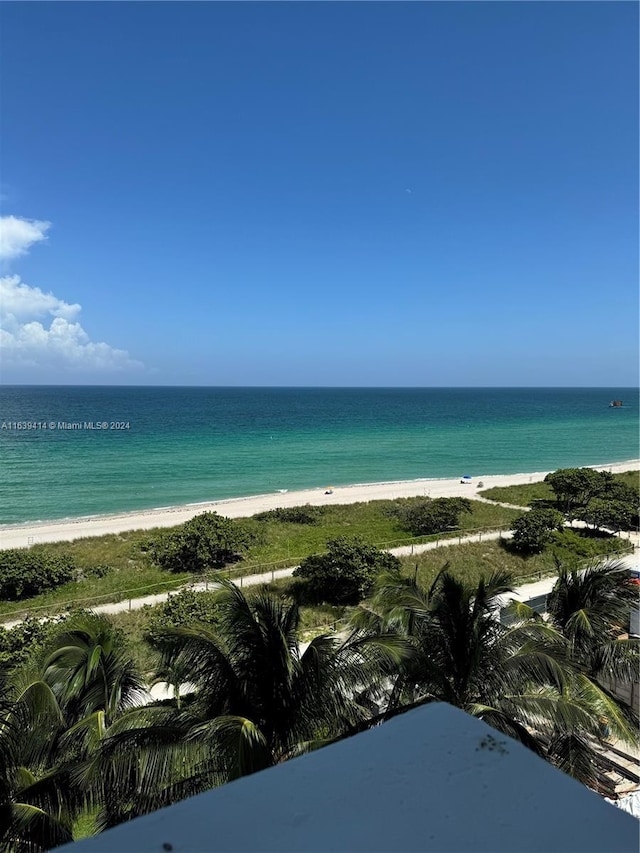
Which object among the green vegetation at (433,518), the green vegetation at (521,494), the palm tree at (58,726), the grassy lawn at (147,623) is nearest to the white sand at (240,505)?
the green vegetation at (521,494)

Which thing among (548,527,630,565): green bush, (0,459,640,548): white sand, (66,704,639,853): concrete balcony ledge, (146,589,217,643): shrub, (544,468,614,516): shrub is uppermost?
(66,704,639,853): concrete balcony ledge

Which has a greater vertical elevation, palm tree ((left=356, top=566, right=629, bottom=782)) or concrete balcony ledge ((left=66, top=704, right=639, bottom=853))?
concrete balcony ledge ((left=66, top=704, right=639, bottom=853))

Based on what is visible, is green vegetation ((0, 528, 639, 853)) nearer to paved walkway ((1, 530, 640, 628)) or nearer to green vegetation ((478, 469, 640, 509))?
paved walkway ((1, 530, 640, 628))

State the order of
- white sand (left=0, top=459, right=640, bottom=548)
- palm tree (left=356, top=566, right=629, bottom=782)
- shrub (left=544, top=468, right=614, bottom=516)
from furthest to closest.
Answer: shrub (left=544, top=468, right=614, bottom=516), white sand (left=0, top=459, right=640, bottom=548), palm tree (left=356, top=566, right=629, bottom=782)

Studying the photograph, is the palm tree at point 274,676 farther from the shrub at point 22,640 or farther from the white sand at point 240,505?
the white sand at point 240,505

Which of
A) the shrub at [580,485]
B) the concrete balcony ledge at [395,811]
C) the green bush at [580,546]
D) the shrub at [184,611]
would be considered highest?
the concrete balcony ledge at [395,811]

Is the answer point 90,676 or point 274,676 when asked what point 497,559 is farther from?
point 90,676

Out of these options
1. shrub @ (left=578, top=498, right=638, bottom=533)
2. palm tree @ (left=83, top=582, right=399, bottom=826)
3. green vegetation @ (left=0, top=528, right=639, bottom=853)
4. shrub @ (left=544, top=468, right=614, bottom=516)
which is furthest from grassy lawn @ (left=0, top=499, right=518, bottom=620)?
palm tree @ (left=83, top=582, right=399, bottom=826)

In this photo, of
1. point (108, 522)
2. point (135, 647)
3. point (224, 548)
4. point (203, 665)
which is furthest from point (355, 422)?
point (203, 665)
